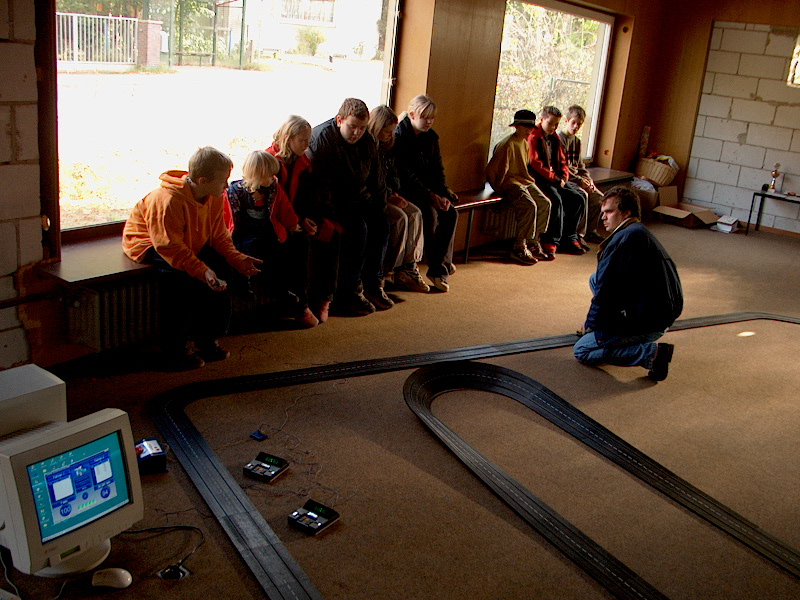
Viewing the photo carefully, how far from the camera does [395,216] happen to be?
227 inches

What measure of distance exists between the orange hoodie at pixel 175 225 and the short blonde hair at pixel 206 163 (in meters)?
0.11

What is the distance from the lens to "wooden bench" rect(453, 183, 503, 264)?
22.2 ft

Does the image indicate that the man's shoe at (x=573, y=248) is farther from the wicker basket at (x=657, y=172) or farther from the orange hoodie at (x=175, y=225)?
the orange hoodie at (x=175, y=225)

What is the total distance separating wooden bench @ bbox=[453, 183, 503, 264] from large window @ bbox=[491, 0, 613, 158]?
2.37ft

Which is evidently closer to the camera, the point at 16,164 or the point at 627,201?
the point at 16,164

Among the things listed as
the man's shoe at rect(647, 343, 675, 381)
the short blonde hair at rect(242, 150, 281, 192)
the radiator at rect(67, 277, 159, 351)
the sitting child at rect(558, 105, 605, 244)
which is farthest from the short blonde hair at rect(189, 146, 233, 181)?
the sitting child at rect(558, 105, 605, 244)

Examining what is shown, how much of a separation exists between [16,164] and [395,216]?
2571 millimetres

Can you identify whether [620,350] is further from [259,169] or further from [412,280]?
[259,169]

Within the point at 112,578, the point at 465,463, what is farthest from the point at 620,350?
the point at 112,578

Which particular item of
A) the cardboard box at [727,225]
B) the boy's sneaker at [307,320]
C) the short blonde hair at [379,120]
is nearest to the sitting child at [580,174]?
the cardboard box at [727,225]

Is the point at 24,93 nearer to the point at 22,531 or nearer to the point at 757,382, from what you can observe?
the point at 22,531

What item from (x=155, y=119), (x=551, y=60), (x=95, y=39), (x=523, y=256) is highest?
(x=551, y=60)

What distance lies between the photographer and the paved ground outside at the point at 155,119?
4508 mm

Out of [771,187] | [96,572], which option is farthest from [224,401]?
[771,187]
